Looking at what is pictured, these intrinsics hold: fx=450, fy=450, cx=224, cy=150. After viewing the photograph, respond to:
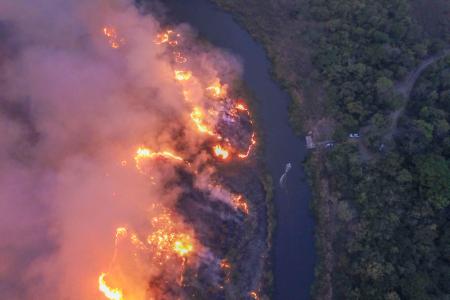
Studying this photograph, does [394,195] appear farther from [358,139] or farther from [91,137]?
[91,137]

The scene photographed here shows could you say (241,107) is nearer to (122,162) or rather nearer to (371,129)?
(371,129)

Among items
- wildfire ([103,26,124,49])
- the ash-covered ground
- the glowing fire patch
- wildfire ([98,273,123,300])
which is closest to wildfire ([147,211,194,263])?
the ash-covered ground

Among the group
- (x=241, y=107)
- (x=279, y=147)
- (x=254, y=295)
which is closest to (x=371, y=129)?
(x=279, y=147)

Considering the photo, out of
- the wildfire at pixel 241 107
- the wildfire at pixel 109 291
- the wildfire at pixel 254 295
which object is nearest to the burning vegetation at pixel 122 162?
the wildfire at pixel 109 291

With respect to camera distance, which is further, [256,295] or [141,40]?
[141,40]

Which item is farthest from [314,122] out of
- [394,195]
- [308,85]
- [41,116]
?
[41,116]

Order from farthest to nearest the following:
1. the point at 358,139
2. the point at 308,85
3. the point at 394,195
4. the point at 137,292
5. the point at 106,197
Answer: the point at 308,85 < the point at 358,139 < the point at 394,195 < the point at 106,197 < the point at 137,292

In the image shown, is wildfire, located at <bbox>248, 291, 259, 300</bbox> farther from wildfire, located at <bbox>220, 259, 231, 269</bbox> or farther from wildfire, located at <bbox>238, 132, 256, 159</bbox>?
wildfire, located at <bbox>238, 132, 256, 159</bbox>

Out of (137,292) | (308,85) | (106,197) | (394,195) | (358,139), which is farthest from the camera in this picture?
(308,85)
